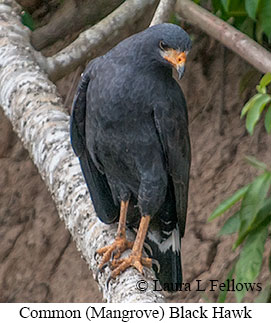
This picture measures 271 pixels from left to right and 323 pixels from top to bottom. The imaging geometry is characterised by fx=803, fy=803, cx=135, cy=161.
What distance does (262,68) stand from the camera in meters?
4.04

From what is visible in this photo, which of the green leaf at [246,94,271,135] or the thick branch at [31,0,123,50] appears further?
the thick branch at [31,0,123,50]

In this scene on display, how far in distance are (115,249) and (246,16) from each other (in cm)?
175

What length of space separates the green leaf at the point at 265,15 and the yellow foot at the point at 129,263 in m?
1.45

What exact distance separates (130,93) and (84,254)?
781 mm

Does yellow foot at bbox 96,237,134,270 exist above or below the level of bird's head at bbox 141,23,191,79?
below

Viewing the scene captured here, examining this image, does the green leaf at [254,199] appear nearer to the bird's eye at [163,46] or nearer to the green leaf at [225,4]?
the bird's eye at [163,46]

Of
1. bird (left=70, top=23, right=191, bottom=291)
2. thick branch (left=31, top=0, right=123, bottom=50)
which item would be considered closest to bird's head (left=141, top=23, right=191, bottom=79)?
bird (left=70, top=23, right=191, bottom=291)

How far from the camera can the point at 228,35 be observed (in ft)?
14.0

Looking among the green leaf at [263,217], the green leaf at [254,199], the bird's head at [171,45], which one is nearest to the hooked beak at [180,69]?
the bird's head at [171,45]

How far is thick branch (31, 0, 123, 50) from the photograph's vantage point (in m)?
5.33

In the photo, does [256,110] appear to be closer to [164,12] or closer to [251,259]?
[251,259]

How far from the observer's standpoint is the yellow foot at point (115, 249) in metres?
3.44

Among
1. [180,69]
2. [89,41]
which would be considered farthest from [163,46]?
[89,41]

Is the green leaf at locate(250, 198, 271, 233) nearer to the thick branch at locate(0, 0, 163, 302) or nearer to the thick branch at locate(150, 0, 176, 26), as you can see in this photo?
the thick branch at locate(0, 0, 163, 302)
